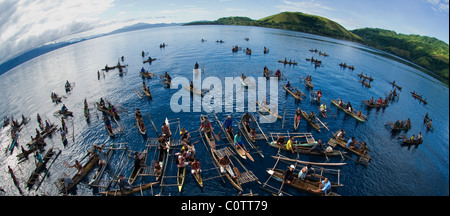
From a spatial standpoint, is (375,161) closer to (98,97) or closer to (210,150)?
(210,150)

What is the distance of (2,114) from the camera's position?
49781 millimetres

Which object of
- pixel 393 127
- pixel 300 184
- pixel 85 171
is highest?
pixel 393 127

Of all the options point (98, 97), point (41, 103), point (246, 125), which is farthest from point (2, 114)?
point (246, 125)

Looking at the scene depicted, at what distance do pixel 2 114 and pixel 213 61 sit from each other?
6913cm

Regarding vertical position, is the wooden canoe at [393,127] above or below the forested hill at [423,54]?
below

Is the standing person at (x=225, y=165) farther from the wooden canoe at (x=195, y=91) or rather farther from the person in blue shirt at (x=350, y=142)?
the wooden canoe at (x=195, y=91)

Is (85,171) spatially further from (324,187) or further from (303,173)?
(324,187)

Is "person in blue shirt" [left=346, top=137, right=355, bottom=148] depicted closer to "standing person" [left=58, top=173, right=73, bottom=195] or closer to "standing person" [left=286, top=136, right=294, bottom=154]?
"standing person" [left=286, top=136, right=294, bottom=154]

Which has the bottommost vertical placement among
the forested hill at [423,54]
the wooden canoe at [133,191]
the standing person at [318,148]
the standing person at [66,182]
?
the wooden canoe at [133,191]

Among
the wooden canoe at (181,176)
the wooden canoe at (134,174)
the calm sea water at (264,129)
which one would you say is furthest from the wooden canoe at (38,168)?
the wooden canoe at (181,176)

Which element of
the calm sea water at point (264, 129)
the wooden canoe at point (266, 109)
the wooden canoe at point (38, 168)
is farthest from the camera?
the wooden canoe at point (266, 109)

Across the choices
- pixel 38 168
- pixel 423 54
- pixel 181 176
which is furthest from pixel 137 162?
pixel 423 54

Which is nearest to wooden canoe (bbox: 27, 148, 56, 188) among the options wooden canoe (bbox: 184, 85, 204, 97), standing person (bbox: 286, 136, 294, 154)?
wooden canoe (bbox: 184, 85, 204, 97)
